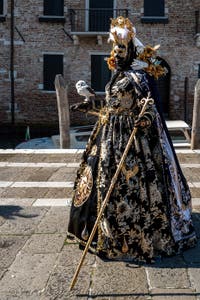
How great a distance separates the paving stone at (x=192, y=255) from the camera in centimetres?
388

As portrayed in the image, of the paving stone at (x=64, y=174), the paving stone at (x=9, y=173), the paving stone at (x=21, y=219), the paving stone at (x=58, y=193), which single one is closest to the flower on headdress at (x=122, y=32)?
the paving stone at (x=21, y=219)

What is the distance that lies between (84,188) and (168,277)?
102 cm

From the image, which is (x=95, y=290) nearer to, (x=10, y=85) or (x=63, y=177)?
(x=63, y=177)

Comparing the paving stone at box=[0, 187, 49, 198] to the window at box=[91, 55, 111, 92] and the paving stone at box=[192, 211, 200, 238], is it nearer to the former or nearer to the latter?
the paving stone at box=[192, 211, 200, 238]

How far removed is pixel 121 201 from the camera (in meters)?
3.86

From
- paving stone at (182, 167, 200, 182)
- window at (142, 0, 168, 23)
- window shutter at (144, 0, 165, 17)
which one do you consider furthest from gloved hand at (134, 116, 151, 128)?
window shutter at (144, 0, 165, 17)

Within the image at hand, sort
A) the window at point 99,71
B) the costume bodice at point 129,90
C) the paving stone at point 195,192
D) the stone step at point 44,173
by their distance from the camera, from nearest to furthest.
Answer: the costume bodice at point 129,90 → the paving stone at point 195,192 → the stone step at point 44,173 → the window at point 99,71

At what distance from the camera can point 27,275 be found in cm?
362

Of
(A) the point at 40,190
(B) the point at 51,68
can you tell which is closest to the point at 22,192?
(A) the point at 40,190

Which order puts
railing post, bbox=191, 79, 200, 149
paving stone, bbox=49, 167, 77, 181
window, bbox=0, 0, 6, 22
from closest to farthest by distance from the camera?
paving stone, bbox=49, 167, 77, 181, railing post, bbox=191, 79, 200, 149, window, bbox=0, 0, 6, 22

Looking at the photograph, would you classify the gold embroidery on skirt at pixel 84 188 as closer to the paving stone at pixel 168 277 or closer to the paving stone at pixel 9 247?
the paving stone at pixel 9 247

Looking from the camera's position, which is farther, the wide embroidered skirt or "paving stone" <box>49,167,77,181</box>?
"paving stone" <box>49,167,77,181</box>

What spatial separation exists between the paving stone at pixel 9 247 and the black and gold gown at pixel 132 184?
0.66m

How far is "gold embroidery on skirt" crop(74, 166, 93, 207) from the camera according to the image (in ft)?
13.2
